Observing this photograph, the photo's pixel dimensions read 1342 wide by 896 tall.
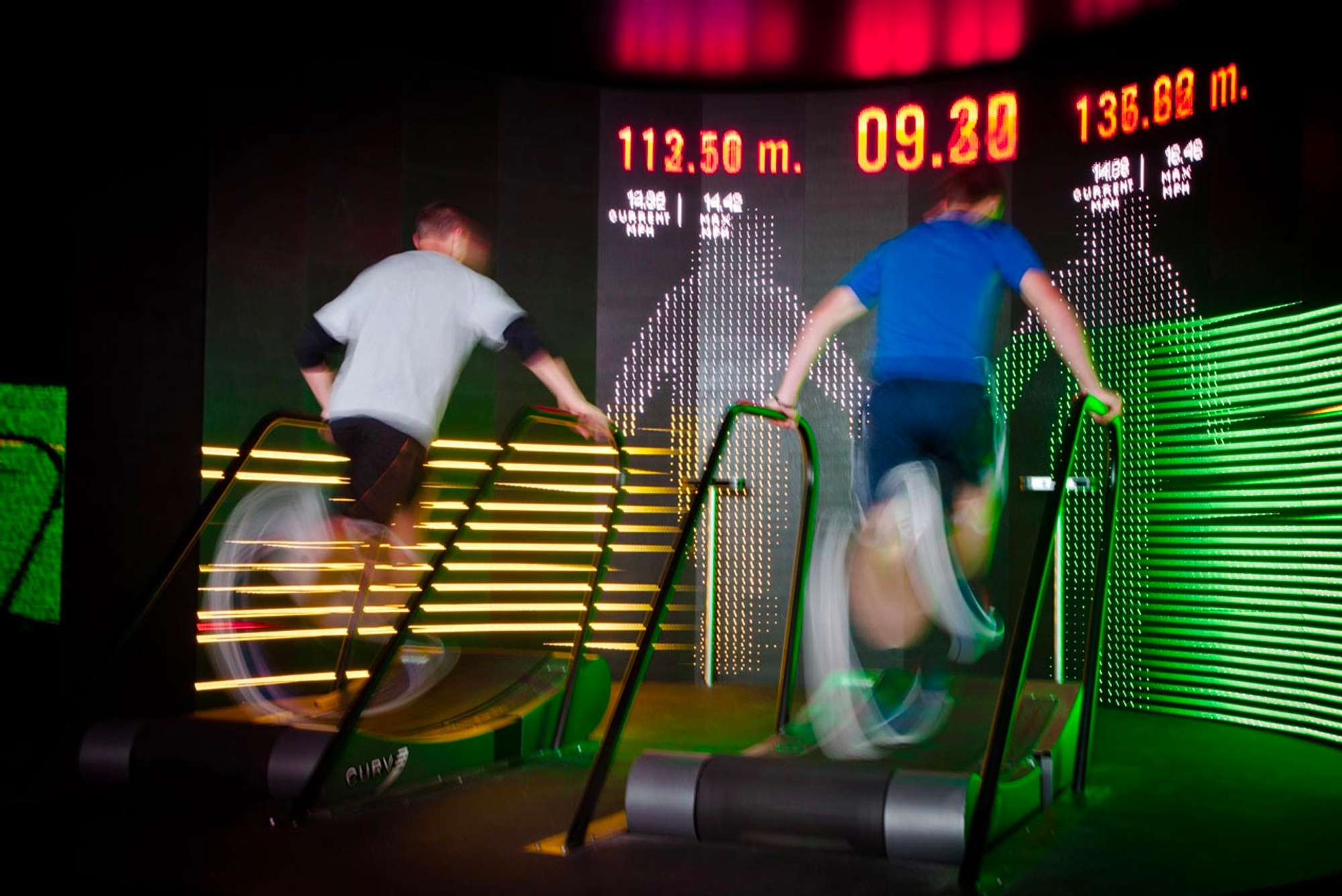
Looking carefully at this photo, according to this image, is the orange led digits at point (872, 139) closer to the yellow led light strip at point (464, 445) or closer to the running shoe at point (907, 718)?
the yellow led light strip at point (464, 445)

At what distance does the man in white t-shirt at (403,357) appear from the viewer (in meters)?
4.60

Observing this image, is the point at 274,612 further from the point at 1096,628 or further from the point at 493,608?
the point at 1096,628

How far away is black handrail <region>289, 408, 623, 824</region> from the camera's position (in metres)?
3.98

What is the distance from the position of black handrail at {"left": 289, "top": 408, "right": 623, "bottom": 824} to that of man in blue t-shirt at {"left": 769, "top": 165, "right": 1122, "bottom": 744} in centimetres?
123

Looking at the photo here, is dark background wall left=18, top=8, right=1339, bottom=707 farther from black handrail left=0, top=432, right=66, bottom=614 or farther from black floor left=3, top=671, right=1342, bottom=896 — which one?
black floor left=3, top=671, right=1342, bottom=896

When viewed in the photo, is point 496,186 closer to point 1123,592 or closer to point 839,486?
point 839,486

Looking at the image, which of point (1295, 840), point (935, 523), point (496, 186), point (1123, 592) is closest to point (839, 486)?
point (1123, 592)

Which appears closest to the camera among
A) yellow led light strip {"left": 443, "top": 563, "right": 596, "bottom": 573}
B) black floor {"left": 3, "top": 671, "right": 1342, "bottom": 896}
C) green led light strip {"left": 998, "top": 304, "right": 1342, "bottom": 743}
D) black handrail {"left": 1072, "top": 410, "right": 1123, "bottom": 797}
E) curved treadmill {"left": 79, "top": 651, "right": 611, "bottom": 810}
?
black floor {"left": 3, "top": 671, "right": 1342, "bottom": 896}

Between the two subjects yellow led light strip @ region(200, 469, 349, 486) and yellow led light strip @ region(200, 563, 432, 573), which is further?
yellow led light strip @ region(200, 469, 349, 486)

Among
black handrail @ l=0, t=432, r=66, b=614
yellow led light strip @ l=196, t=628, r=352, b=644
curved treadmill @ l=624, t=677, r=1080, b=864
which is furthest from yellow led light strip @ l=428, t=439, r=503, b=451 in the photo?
curved treadmill @ l=624, t=677, r=1080, b=864

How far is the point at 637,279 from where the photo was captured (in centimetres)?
791

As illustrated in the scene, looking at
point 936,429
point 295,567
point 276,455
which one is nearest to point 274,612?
point 295,567

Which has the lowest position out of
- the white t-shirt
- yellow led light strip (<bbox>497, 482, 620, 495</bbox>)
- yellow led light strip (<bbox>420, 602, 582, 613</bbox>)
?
yellow led light strip (<bbox>420, 602, 582, 613</bbox>)

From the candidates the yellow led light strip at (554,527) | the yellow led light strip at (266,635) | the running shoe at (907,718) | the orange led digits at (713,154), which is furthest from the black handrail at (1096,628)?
the orange led digits at (713,154)
